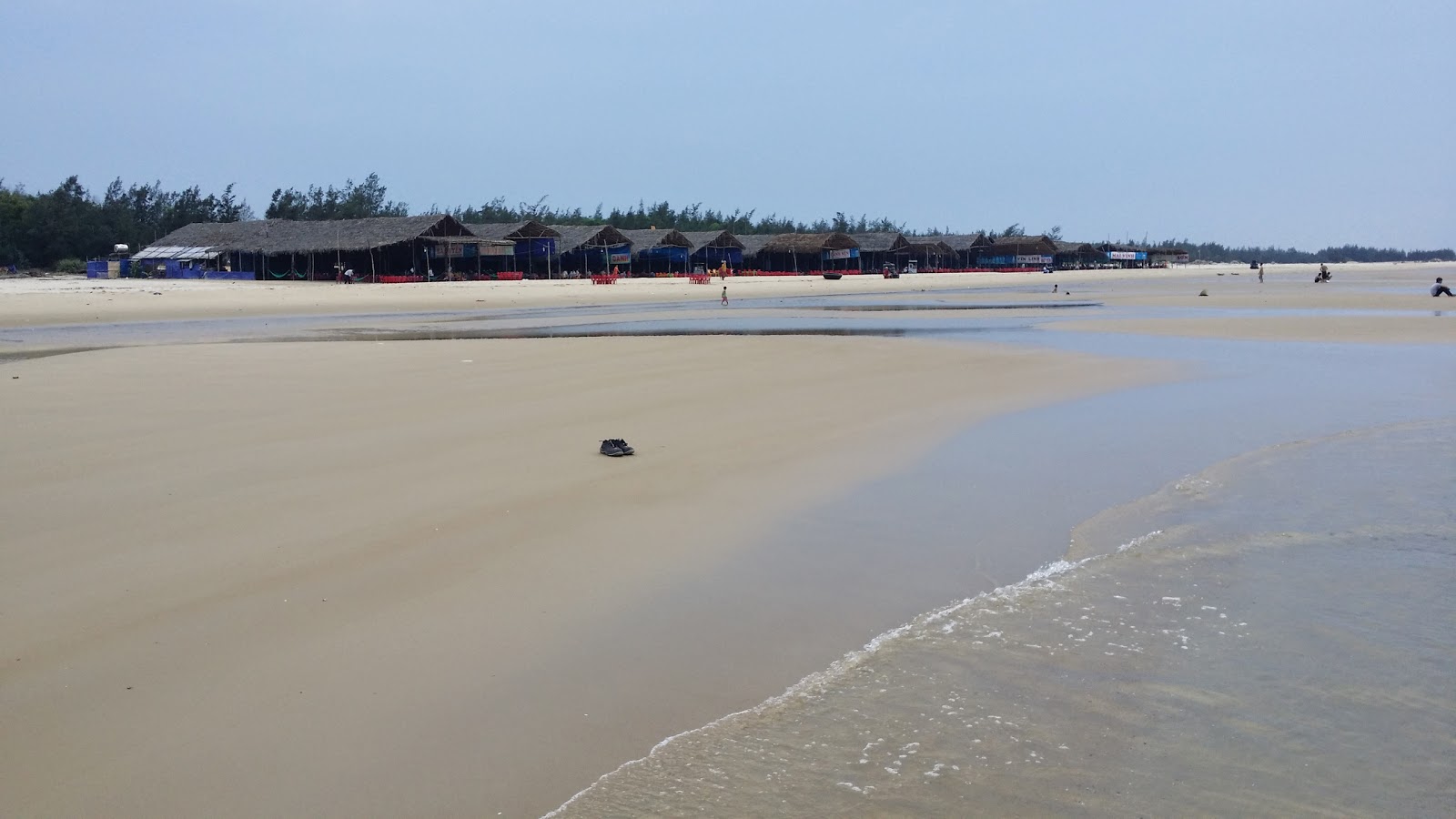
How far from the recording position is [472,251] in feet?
176

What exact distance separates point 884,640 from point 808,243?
217 ft

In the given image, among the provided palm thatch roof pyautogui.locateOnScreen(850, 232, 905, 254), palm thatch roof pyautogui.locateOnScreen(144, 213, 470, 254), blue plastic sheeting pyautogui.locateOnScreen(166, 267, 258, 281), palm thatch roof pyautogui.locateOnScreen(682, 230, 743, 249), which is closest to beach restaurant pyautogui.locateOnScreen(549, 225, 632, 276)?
palm thatch roof pyautogui.locateOnScreen(682, 230, 743, 249)

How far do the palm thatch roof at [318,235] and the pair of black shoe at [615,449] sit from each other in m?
43.3

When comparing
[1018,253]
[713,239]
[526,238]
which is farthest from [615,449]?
[1018,253]

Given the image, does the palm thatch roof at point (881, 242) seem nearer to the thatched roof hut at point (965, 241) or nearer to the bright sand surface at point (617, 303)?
the thatched roof hut at point (965, 241)

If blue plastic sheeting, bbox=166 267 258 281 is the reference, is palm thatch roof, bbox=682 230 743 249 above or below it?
above

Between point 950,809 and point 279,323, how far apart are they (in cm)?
2328

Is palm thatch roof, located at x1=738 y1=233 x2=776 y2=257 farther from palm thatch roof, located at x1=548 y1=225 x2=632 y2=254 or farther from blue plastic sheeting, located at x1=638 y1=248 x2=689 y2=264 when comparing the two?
palm thatch roof, located at x1=548 y1=225 x2=632 y2=254

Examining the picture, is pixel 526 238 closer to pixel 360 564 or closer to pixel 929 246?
pixel 929 246

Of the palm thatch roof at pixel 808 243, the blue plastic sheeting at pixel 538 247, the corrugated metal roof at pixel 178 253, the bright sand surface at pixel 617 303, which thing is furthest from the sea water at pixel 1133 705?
the palm thatch roof at pixel 808 243

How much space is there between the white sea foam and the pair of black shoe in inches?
131

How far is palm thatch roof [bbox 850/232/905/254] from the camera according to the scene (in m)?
74.1

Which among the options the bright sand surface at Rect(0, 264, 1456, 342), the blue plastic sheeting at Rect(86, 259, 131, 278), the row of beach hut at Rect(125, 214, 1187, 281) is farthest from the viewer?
the blue plastic sheeting at Rect(86, 259, 131, 278)

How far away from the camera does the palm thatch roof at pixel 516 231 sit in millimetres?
54938
